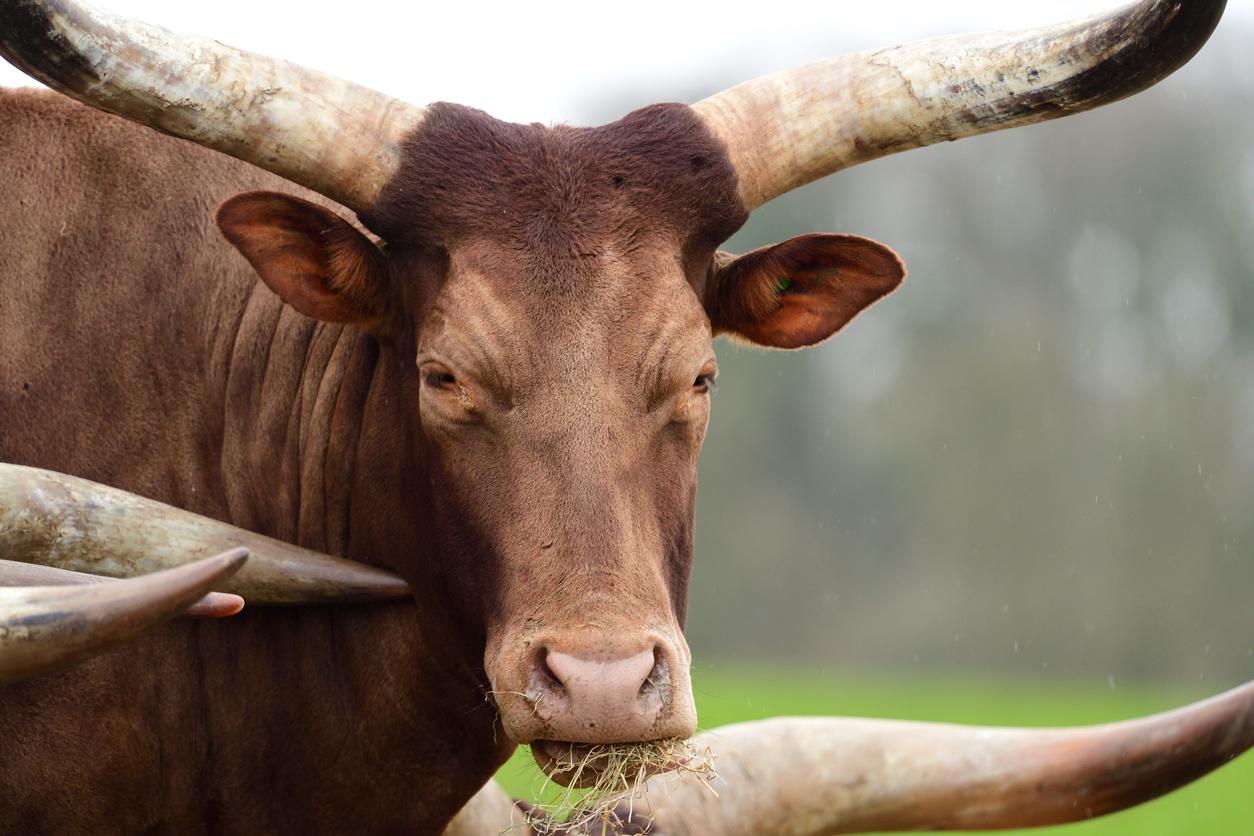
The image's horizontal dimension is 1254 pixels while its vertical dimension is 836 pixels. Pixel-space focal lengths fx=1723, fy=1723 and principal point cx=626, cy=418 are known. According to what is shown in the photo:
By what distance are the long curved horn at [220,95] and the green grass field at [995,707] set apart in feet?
14.0

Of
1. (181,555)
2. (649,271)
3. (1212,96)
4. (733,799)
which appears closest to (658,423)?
(649,271)

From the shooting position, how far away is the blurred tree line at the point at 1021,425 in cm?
3650

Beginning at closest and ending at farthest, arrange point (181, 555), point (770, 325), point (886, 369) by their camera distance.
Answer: point (181, 555) → point (770, 325) → point (886, 369)

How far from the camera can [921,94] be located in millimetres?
4742

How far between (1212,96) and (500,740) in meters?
37.7

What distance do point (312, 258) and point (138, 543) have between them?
949mm

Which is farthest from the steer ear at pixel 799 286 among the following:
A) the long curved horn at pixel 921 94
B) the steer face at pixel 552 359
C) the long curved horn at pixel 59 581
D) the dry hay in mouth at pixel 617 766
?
the long curved horn at pixel 59 581

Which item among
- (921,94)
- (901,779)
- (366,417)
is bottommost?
(901,779)

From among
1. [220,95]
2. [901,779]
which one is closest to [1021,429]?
[901,779]

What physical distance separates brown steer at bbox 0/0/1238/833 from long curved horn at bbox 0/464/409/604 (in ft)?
0.50

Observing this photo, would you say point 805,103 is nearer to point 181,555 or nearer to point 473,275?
point 473,275

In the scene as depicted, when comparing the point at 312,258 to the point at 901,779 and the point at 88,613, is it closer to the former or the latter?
the point at 88,613

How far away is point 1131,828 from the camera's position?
11359 mm

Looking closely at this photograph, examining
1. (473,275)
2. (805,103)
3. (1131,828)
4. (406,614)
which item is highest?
(805,103)
